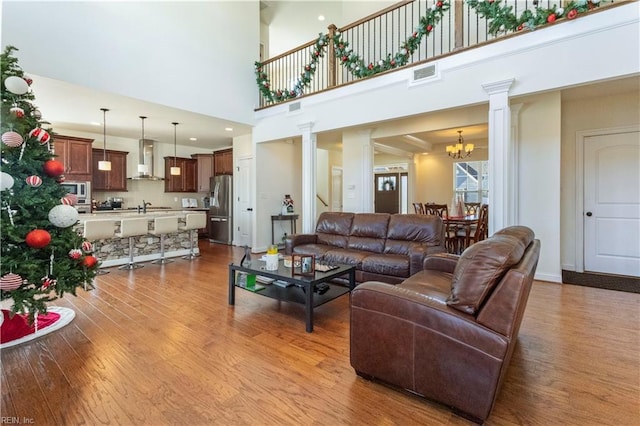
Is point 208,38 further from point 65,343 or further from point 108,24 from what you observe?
point 65,343

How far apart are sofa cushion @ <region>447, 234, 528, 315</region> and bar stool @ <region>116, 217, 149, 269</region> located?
491 centimetres

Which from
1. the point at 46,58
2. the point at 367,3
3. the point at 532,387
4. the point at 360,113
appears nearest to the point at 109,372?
the point at 532,387

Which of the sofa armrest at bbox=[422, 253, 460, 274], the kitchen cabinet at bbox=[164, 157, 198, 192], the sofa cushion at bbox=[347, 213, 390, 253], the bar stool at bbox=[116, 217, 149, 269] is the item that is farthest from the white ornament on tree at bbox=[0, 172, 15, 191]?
the kitchen cabinet at bbox=[164, 157, 198, 192]

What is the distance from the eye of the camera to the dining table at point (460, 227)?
520 cm

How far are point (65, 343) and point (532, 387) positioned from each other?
11.0 feet

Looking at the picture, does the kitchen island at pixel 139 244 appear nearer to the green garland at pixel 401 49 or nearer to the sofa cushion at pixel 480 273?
the green garland at pixel 401 49

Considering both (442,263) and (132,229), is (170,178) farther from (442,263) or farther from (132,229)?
(442,263)

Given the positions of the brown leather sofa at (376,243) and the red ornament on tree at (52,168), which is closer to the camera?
the red ornament on tree at (52,168)

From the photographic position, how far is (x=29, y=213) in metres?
2.33

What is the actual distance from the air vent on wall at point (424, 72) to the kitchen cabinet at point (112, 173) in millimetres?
6887

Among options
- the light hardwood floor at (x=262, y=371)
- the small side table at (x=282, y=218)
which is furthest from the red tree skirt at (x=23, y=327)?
the small side table at (x=282, y=218)

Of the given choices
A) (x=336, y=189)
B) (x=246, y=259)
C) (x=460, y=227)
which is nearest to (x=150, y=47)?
(x=246, y=259)

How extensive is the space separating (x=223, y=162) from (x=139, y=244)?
3.35 m

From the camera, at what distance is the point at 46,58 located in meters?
3.84
